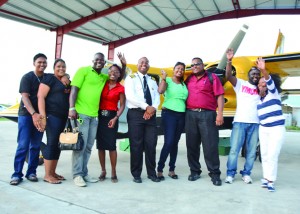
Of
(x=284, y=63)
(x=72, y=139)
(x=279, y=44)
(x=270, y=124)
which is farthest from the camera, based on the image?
(x=279, y=44)

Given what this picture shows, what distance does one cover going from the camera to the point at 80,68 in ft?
11.8

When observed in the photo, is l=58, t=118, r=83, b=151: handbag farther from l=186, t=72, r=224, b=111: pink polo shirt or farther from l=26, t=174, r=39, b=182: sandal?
l=186, t=72, r=224, b=111: pink polo shirt

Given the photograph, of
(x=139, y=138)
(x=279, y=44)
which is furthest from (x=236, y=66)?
(x=279, y=44)

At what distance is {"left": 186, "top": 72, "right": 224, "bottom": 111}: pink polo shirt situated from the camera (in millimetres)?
3846

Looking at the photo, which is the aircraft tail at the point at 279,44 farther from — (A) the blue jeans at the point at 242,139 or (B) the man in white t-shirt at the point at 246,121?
(A) the blue jeans at the point at 242,139

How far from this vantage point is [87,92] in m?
3.55

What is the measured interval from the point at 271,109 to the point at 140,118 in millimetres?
1690

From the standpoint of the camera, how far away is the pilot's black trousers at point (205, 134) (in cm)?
384

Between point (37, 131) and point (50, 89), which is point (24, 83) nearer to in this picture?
point (50, 89)

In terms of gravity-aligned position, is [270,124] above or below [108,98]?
below

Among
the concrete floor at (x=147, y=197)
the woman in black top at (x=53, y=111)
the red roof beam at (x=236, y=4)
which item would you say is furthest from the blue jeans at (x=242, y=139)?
the red roof beam at (x=236, y=4)

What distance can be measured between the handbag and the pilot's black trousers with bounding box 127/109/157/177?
72 centimetres

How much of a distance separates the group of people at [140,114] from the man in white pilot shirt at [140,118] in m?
0.01

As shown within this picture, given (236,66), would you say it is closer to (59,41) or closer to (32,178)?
Result: (32,178)
